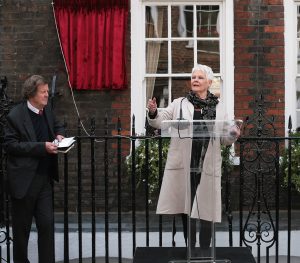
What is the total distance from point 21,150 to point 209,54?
174 inches

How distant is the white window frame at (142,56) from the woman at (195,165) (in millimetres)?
3297

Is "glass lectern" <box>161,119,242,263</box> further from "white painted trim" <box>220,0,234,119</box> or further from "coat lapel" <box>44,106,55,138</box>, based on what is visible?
"white painted trim" <box>220,0,234,119</box>

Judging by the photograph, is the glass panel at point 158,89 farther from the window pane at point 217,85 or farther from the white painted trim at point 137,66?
the window pane at point 217,85

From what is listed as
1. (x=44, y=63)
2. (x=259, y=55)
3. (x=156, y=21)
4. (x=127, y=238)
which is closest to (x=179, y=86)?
(x=156, y=21)

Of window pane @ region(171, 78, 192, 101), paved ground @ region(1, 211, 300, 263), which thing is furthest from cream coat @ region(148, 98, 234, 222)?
window pane @ region(171, 78, 192, 101)

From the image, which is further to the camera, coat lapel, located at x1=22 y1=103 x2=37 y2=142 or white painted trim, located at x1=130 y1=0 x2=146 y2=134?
white painted trim, located at x1=130 y1=0 x2=146 y2=134

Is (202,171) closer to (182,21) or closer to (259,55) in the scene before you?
(259,55)

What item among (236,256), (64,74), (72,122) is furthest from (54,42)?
(236,256)

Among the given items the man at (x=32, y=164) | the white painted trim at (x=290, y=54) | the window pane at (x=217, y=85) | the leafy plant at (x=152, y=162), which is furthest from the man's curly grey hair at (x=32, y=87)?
the white painted trim at (x=290, y=54)

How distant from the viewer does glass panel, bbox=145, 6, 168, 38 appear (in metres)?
8.98

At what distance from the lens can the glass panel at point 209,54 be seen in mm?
9000

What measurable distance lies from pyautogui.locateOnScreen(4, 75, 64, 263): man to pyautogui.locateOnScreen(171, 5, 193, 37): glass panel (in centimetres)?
390

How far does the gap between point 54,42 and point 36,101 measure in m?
3.65

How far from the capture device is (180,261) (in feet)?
16.4
